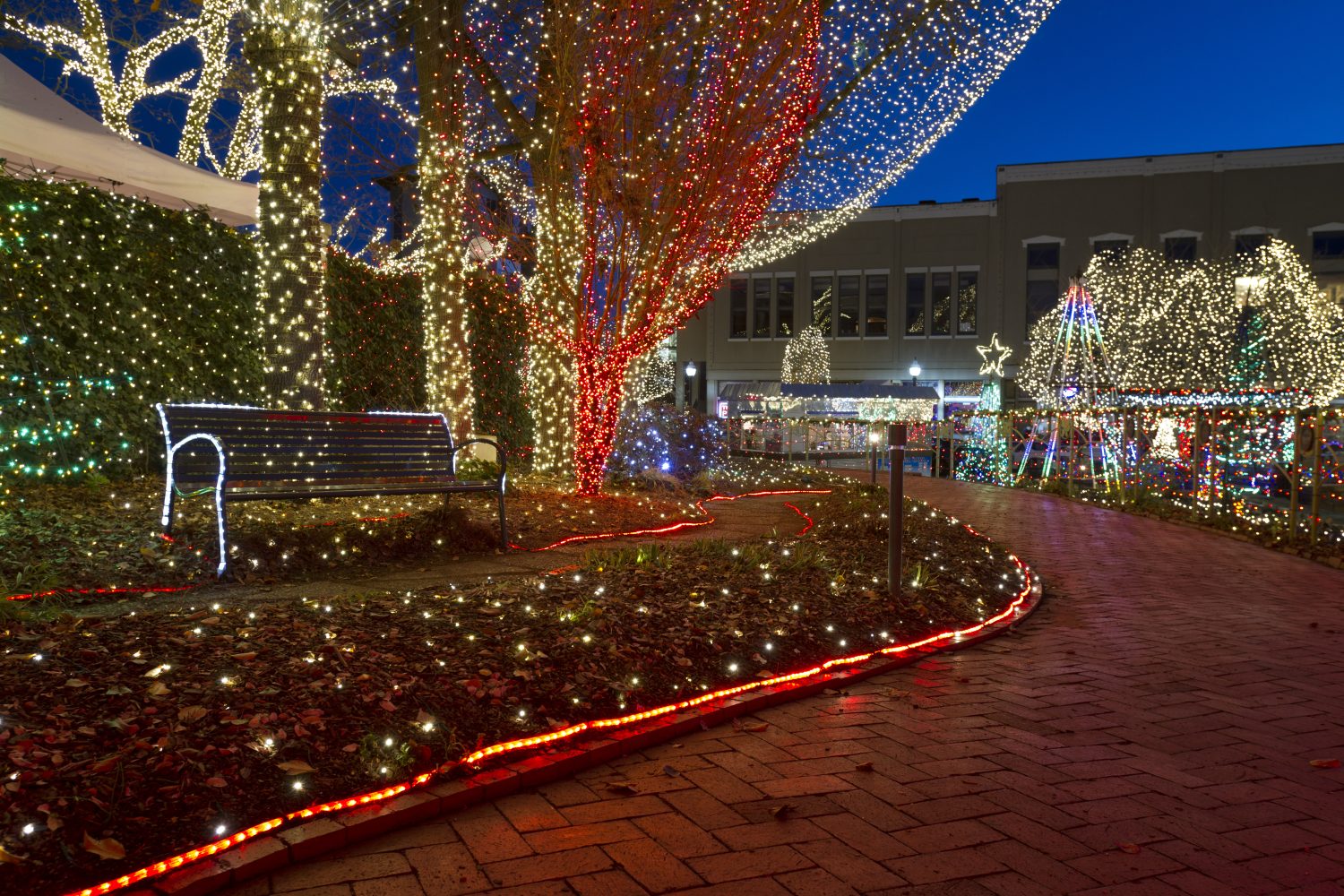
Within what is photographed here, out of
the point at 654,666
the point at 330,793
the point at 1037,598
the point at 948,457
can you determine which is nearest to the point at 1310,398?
the point at 948,457

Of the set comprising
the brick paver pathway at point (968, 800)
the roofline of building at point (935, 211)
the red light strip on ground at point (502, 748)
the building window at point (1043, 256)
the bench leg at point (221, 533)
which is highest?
the roofline of building at point (935, 211)

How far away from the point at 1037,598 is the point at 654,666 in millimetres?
3527

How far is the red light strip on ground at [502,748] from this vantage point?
2234 mm

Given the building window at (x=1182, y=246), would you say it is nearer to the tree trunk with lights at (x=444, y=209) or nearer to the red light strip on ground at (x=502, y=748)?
the tree trunk with lights at (x=444, y=209)

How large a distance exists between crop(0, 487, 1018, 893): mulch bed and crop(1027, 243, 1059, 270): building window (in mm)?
36955

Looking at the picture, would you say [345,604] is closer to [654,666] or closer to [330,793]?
[654,666]

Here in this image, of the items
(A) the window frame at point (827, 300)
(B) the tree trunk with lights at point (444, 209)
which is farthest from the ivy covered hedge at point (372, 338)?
(A) the window frame at point (827, 300)

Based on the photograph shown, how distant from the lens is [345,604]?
14.2ft

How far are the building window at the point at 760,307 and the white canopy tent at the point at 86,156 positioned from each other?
35593 millimetres

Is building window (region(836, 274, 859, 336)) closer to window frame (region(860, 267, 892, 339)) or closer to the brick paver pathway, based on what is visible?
window frame (region(860, 267, 892, 339))

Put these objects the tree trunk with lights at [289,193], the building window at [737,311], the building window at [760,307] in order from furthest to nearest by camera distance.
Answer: the building window at [737,311] < the building window at [760,307] < the tree trunk with lights at [289,193]

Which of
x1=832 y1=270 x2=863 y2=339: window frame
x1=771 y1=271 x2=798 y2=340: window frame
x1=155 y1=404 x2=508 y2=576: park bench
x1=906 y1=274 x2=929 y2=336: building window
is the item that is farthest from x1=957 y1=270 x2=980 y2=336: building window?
x1=155 y1=404 x2=508 y2=576: park bench

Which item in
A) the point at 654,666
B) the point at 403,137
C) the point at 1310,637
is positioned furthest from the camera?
the point at 403,137

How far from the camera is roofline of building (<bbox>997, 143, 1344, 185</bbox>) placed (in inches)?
1421
